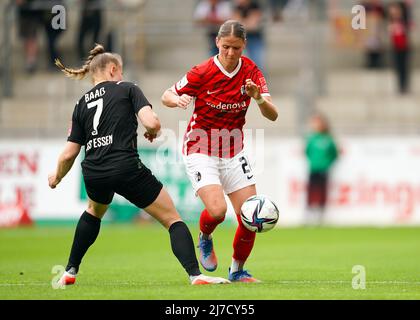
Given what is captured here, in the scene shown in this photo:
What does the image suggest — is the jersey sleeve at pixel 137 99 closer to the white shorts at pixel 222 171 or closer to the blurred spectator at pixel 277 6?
the white shorts at pixel 222 171

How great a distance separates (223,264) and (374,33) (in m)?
12.4

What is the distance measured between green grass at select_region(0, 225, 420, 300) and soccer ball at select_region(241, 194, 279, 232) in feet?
1.90

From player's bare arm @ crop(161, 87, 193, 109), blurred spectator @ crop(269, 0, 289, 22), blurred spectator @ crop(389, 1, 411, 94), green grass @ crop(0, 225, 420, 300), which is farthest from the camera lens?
blurred spectator @ crop(269, 0, 289, 22)

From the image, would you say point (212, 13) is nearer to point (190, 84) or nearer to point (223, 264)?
point (223, 264)

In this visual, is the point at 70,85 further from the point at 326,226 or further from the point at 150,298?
the point at 150,298

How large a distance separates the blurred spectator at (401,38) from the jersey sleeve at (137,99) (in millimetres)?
14994

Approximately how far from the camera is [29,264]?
44.9ft

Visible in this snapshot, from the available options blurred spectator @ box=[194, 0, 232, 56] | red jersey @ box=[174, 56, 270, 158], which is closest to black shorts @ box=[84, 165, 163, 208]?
red jersey @ box=[174, 56, 270, 158]

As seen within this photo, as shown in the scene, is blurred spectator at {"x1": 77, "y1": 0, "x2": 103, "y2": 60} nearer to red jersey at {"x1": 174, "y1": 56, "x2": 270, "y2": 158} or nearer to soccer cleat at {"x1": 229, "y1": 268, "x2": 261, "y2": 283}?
red jersey at {"x1": 174, "y1": 56, "x2": 270, "y2": 158}

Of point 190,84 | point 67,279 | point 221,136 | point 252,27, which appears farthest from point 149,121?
point 252,27

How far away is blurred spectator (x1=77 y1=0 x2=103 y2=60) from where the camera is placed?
2394cm

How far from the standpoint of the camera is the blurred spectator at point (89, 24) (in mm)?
23938

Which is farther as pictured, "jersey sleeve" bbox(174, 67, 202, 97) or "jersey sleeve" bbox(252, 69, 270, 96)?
"jersey sleeve" bbox(174, 67, 202, 97)
